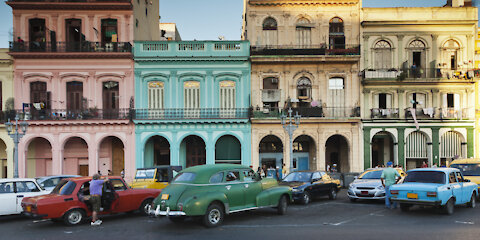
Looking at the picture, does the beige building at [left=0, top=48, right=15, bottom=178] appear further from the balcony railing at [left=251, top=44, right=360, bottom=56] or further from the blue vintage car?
the blue vintage car

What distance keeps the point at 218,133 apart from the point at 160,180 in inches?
440

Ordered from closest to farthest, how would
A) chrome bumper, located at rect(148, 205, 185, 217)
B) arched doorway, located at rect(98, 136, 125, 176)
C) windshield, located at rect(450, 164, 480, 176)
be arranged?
chrome bumper, located at rect(148, 205, 185, 217) < windshield, located at rect(450, 164, 480, 176) < arched doorway, located at rect(98, 136, 125, 176)

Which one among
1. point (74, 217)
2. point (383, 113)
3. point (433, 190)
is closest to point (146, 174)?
point (74, 217)

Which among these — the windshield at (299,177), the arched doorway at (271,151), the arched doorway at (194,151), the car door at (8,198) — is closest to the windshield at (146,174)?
the car door at (8,198)

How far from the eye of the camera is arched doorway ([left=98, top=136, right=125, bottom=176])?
29.0 metres

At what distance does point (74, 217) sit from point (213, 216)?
4583 mm

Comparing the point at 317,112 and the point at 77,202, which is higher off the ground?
the point at 317,112

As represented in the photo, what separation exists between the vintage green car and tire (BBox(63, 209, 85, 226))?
8.87 ft

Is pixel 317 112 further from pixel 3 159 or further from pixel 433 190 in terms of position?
pixel 3 159

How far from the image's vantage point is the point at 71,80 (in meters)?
28.1

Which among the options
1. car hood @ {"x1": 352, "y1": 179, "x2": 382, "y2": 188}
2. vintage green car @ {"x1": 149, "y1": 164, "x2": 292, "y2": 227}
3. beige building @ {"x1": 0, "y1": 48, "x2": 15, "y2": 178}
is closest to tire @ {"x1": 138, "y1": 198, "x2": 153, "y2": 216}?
vintage green car @ {"x1": 149, "y1": 164, "x2": 292, "y2": 227}

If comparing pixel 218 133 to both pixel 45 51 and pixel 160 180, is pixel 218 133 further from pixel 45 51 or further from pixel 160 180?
pixel 45 51

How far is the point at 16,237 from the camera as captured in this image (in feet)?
36.4

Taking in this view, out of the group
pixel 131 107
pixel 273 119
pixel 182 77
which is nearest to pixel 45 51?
pixel 131 107
